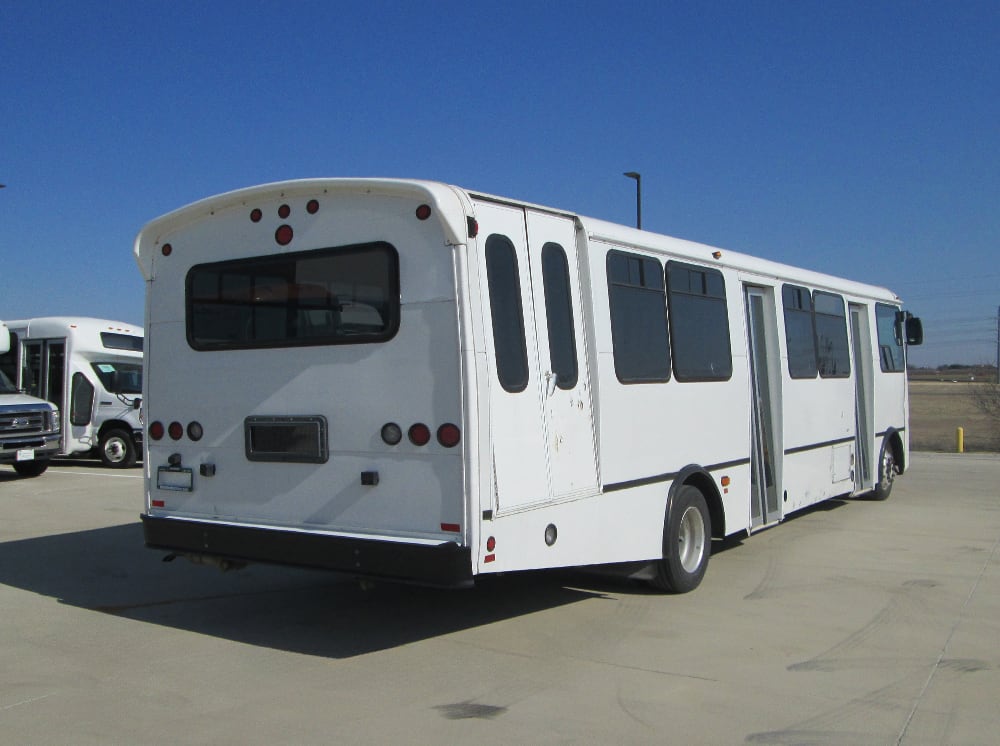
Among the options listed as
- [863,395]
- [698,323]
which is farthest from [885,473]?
[698,323]

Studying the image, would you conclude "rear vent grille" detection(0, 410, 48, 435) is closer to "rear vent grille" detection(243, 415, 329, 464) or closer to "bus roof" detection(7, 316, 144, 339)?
"bus roof" detection(7, 316, 144, 339)

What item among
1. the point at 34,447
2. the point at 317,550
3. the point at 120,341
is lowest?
the point at 317,550

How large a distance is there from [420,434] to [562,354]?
1.21 meters

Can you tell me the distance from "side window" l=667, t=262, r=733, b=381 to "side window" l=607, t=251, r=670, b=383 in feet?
0.65

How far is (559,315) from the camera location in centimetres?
651

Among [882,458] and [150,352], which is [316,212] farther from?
[882,458]

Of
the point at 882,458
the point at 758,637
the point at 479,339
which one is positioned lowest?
the point at 758,637

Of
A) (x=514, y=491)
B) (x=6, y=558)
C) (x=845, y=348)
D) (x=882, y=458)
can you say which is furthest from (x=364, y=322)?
(x=882, y=458)

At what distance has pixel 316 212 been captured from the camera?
6.40 meters

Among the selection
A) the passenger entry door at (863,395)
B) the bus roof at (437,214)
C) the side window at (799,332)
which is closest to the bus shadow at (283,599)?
the bus roof at (437,214)

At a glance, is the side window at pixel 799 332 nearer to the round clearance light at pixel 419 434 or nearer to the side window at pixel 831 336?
the side window at pixel 831 336

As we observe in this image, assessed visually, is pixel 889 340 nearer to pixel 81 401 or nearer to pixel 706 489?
pixel 706 489

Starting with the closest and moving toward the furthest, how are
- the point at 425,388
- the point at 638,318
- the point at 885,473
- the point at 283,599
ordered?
the point at 425,388 < the point at 638,318 < the point at 283,599 < the point at 885,473

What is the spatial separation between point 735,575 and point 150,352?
5145 millimetres
